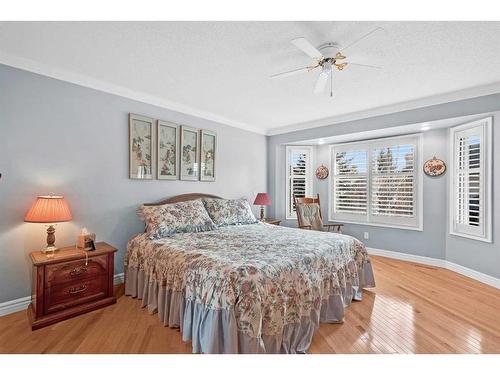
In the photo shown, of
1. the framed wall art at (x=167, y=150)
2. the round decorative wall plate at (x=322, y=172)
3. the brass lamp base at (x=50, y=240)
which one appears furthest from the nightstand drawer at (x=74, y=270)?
the round decorative wall plate at (x=322, y=172)

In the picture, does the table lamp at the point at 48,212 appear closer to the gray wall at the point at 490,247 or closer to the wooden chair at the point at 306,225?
the wooden chair at the point at 306,225

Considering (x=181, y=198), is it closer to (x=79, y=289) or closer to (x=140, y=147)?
(x=140, y=147)

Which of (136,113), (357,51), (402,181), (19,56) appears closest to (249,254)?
(357,51)

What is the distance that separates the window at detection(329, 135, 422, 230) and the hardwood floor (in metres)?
1.66

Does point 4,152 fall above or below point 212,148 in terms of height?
below

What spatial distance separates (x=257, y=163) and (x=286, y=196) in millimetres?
939

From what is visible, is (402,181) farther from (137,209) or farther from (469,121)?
(137,209)

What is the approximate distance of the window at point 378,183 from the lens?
429cm

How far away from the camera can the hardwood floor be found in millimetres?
1948

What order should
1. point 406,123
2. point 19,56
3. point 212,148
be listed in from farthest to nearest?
point 212,148
point 406,123
point 19,56

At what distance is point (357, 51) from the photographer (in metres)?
2.26

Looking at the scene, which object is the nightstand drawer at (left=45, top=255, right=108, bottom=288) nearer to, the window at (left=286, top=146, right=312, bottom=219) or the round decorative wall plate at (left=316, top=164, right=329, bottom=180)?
the window at (left=286, top=146, right=312, bottom=219)

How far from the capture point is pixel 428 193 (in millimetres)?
4152

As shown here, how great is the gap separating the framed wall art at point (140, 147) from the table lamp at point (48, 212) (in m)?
0.97
